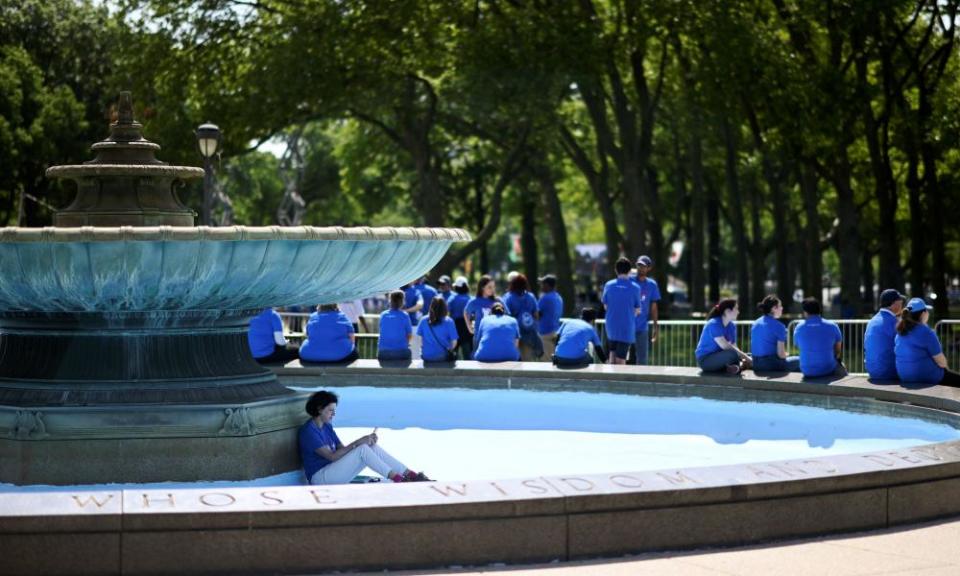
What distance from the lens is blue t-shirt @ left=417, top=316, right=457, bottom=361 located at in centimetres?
1731

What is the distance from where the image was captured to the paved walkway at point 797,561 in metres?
7.84

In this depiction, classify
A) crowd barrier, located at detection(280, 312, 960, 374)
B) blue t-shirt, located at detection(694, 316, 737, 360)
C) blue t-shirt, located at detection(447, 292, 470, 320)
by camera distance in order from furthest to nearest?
crowd barrier, located at detection(280, 312, 960, 374) < blue t-shirt, located at detection(447, 292, 470, 320) < blue t-shirt, located at detection(694, 316, 737, 360)

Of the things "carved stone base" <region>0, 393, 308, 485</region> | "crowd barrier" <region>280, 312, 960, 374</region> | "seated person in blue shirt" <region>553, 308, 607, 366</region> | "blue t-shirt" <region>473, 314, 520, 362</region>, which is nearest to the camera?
"carved stone base" <region>0, 393, 308, 485</region>

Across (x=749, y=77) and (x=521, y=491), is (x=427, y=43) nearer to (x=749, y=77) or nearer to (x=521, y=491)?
(x=749, y=77)

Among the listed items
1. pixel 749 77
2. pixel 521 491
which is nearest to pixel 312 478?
pixel 521 491

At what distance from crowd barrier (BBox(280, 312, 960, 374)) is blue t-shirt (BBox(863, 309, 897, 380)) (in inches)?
261

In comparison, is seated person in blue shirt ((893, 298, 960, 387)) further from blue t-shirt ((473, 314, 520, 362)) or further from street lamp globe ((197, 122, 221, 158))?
street lamp globe ((197, 122, 221, 158))

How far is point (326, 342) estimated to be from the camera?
17.2 m

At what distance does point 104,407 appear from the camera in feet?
35.7

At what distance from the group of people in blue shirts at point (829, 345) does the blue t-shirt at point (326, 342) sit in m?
3.94

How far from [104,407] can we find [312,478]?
151cm

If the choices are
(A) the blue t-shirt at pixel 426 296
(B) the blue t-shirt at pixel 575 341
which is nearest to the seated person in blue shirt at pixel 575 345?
(B) the blue t-shirt at pixel 575 341

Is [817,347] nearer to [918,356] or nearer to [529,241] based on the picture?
[918,356]

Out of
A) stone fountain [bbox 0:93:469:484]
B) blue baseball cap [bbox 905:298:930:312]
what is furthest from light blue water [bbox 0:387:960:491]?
blue baseball cap [bbox 905:298:930:312]
